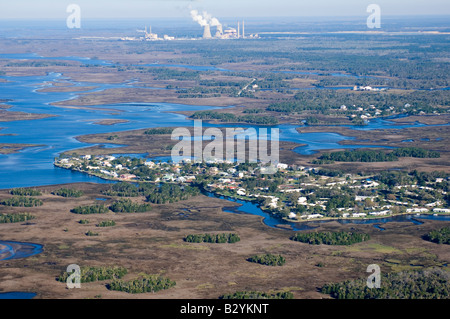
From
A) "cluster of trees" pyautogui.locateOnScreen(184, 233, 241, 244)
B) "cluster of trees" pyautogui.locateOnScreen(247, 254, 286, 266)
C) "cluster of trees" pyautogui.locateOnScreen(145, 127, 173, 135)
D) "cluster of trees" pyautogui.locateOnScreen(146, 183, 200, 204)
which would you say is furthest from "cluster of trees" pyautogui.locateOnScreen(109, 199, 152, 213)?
"cluster of trees" pyautogui.locateOnScreen(145, 127, 173, 135)

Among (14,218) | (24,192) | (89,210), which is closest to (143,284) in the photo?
(89,210)

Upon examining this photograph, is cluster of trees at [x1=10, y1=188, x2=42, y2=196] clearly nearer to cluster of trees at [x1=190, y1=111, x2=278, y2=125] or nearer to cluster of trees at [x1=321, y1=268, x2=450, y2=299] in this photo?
cluster of trees at [x1=321, y1=268, x2=450, y2=299]

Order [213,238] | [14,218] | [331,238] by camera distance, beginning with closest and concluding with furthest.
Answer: [331,238] < [213,238] < [14,218]

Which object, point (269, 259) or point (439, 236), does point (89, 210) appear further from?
point (439, 236)

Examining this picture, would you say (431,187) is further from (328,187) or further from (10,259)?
(10,259)

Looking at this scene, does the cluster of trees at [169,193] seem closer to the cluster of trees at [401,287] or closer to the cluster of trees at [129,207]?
the cluster of trees at [129,207]

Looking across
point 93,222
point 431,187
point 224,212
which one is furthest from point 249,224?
point 431,187

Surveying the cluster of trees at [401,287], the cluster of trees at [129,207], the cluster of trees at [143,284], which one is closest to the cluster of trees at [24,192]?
the cluster of trees at [129,207]
